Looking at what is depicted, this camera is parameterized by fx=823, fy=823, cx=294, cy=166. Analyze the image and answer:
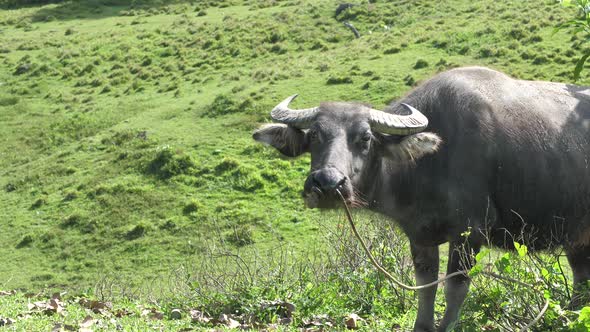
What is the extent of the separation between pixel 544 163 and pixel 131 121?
19815 mm

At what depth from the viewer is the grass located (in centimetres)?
1664

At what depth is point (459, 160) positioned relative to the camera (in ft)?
21.1

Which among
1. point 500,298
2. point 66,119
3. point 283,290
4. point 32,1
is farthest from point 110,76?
point 500,298

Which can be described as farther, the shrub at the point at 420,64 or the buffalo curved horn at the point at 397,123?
the shrub at the point at 420,64

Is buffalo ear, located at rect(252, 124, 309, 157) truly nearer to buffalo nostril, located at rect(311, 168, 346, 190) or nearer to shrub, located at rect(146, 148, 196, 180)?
buffalo nostril, located at rect(311, 168, 346, 190)

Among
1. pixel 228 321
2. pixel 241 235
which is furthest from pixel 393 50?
pixel 228 321

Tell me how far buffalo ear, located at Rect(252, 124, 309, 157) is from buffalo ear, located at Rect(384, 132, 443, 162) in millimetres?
667

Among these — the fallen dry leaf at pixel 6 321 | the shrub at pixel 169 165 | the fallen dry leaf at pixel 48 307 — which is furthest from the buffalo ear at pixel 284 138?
the shrub at pixel 169 165

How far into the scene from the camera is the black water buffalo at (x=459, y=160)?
6.31 m

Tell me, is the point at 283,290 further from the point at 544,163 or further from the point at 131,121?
the point at 131,121

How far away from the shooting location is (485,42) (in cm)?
2684

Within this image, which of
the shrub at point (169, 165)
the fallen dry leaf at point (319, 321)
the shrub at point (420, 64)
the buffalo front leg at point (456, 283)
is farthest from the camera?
the shrub at point (420, 64)

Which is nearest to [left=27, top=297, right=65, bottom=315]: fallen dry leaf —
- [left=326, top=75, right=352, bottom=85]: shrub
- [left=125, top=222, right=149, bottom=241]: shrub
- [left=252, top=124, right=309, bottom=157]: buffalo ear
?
[left=252, top=124, right=309, bottom=157]: buffalo ear

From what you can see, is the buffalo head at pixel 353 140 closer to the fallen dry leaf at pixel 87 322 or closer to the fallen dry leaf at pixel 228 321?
the fallen dry leaf at pixel 228 321
